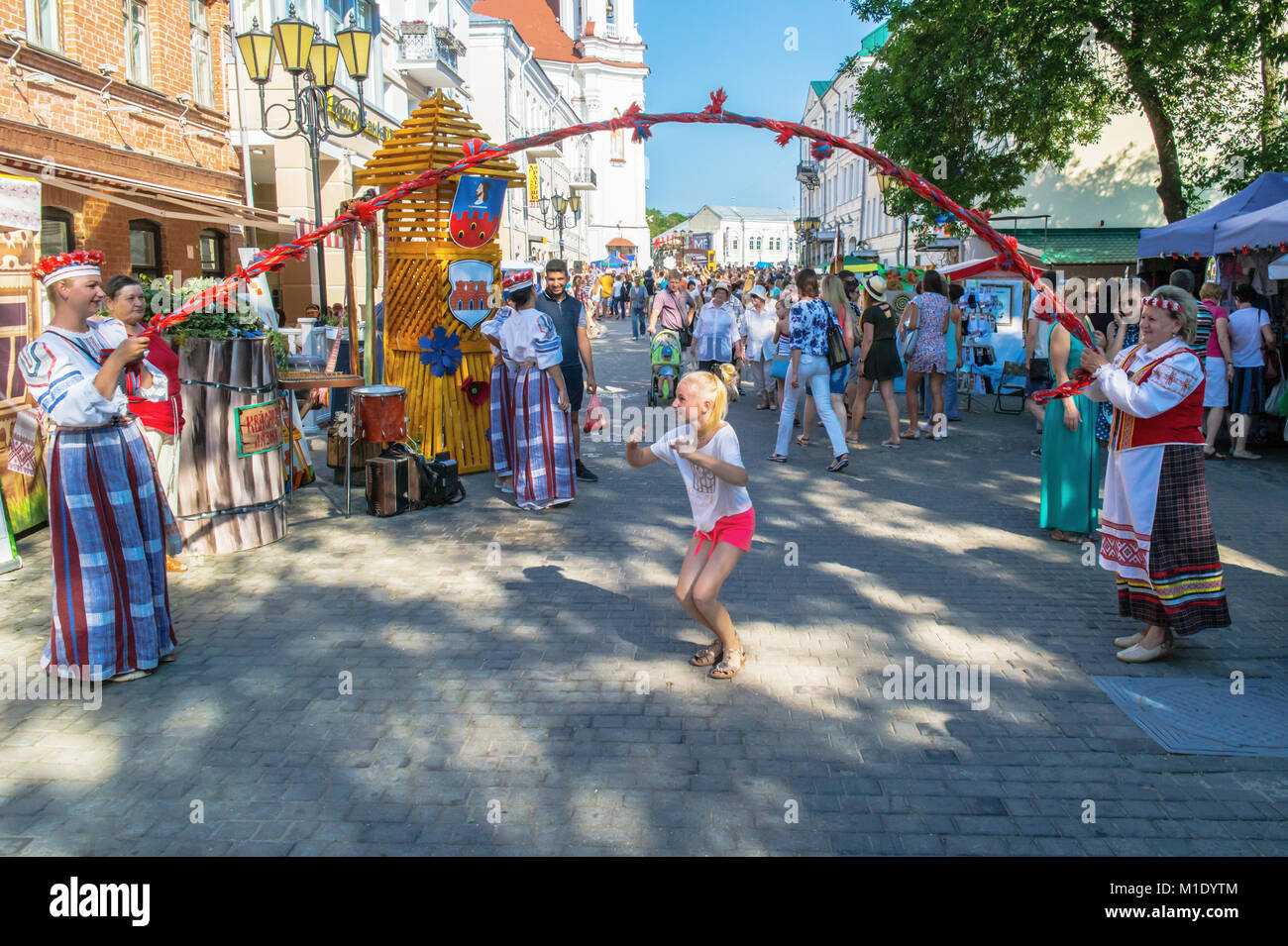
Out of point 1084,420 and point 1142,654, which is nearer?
point 1142,654

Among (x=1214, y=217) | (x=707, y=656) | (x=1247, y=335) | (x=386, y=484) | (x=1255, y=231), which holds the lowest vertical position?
(x=707, y=656)

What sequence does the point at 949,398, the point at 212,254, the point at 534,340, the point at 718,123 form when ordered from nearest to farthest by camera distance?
the point at 718,123 < the point at 534,340 < the point at 949,398 < the point at 212,254

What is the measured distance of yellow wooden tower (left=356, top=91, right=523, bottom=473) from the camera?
9430 millimetres

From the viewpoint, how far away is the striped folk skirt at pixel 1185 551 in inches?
186

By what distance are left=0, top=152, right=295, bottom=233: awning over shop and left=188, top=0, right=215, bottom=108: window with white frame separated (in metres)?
2.99

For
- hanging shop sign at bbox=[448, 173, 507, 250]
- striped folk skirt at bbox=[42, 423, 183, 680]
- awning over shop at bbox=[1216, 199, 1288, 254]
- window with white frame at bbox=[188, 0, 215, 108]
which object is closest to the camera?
striped folk skirt at bbox=[42, 423, 183, 680]

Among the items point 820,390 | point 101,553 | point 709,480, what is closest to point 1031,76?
point 820,390

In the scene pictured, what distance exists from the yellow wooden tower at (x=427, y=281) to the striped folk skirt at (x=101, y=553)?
15.6ft

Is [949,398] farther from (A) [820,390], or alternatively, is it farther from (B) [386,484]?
(B) [386,484]

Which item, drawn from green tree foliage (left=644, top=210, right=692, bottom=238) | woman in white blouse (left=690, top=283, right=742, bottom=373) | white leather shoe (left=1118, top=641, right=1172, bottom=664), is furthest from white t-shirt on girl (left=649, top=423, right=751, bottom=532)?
green tree foliage (left=644, top=210, right=692, bottom=238)

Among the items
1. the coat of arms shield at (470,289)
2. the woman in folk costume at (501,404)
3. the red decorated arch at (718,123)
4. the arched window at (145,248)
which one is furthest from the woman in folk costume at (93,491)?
the arched window at (145,248)

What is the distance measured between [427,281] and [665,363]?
5301 mm

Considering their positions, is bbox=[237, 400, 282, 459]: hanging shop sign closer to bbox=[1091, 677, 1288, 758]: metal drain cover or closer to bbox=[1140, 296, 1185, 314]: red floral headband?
bbox=[1091, 677, 1288, 758]: metal drain cover

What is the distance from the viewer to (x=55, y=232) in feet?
43.0
